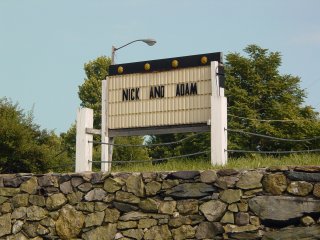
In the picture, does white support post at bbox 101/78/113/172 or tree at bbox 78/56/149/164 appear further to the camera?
tree at bbox 78/56/149/164

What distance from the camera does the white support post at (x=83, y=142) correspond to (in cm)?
1407

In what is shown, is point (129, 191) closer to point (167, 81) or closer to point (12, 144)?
point (167, 81)

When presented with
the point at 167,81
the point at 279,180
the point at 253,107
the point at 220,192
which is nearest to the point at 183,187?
the point at 220,192

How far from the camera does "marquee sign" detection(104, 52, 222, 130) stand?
45.5 ft

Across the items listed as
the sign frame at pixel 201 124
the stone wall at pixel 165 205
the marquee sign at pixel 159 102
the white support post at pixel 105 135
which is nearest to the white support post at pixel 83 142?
the marquee sign at pixel 159 102

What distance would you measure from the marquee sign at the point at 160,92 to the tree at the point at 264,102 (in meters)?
21.6

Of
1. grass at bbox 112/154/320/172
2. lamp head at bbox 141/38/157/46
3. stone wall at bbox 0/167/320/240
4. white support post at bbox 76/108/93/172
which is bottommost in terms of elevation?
stone wall at bbox 0/167/320/240

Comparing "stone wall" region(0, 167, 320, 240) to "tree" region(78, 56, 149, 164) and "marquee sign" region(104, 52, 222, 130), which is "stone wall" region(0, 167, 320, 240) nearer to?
"marquee sign" region(104, 52, 222, 130)

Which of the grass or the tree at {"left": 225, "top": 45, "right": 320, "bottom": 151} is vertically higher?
the tree at {"left": 225, "top": 45, "right": 320, "bottom": 151}

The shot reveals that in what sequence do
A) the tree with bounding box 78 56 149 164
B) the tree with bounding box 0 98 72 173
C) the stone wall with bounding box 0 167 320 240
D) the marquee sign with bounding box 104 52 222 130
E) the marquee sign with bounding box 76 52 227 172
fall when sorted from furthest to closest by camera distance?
1. the tree with bounding box 78 56 149 164
2. the tree with bounding box 0 98 72 173
3. the marquee sign with bounding box 104 52 222 130
4. the marquee sign with bounding box 76 52 227 172
5. the stone wall with bounding box 0 167 320 240

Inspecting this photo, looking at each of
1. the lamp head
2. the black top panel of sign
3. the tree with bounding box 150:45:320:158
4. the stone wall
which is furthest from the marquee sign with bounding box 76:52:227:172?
the tree with bounding box 150:45:320:158

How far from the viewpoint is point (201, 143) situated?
121 feet

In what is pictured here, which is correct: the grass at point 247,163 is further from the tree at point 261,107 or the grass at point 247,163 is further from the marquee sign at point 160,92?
the tree at point 261,107

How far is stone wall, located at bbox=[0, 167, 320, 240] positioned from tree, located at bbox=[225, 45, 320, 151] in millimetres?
23510
